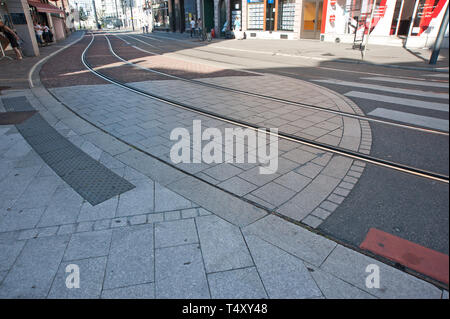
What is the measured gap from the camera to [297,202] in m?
3.42

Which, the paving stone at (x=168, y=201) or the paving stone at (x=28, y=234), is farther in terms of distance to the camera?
the paving stone at (x=168, y=201)

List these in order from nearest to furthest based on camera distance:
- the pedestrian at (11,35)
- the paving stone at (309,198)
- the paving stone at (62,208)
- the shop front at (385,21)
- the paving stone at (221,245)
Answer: the paving stone at (221,245), the paving stone at (62,208), the paving stone at (309,198), the pedestrian at (11,35), the shop front at (385,21)

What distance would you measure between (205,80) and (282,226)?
26.6 ft

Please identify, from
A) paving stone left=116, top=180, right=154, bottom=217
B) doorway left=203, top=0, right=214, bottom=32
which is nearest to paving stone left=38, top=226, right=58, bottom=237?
paving stone left=116, top=180, right=154, bottom=217

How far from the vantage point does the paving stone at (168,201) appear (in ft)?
10.8

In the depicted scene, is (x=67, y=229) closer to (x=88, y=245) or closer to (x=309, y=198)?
(x=88, y=245)

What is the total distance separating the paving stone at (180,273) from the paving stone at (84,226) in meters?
0.86

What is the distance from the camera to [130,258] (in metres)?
2.59

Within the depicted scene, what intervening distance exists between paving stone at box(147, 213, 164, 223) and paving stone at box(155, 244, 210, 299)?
47 cm

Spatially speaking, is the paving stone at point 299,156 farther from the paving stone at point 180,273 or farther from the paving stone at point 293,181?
the paving stone at point 180,273

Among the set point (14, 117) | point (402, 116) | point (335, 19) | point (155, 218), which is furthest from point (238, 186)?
point (335, 19)

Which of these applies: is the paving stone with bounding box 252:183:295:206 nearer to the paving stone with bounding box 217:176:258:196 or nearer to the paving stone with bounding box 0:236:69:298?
the paving stone with bounding box 217:176:258:196

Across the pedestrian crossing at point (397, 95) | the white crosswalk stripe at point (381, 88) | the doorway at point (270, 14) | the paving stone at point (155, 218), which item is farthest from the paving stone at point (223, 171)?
the doorway at point (270, 14)
